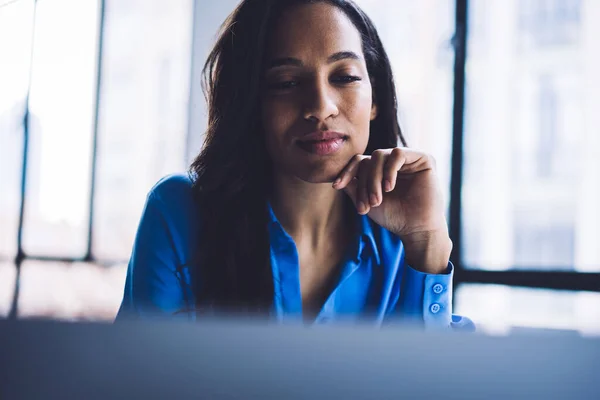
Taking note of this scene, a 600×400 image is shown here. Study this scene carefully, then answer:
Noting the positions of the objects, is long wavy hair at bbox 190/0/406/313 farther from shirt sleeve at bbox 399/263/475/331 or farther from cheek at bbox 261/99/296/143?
shirt sleeve at bbox 399/263/475/331

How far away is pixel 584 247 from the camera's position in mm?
2465

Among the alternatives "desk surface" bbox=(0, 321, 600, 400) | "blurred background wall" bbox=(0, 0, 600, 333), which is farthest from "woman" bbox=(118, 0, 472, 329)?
"blurred background wall" bbox=(0, 0, 600, 333)

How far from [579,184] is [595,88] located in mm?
446

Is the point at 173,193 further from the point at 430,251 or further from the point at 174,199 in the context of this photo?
the point at 430,251

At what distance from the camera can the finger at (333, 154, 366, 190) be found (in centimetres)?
93

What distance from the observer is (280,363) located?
159 mm

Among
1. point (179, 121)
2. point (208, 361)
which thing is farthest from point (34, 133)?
point (208, 361)

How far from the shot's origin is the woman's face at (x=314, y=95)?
0.93 meters

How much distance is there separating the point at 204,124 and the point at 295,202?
1.99 meters

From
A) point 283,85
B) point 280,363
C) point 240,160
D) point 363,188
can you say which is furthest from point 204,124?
point 280,363

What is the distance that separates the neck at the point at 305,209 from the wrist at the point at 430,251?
0.56 ft

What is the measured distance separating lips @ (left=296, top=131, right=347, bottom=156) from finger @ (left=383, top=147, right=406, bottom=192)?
10 centimetres

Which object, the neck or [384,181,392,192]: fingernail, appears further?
the neck

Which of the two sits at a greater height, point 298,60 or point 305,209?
point 298,60
